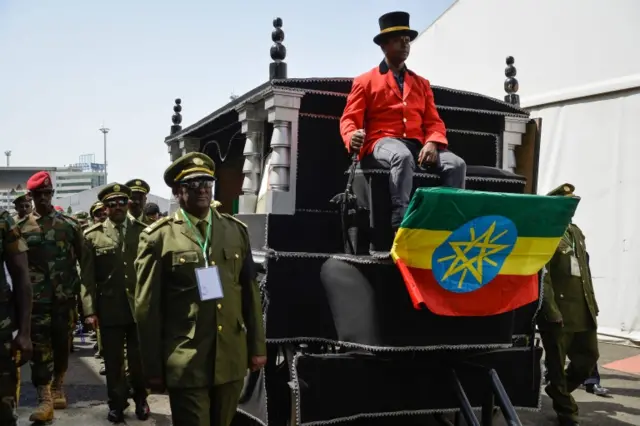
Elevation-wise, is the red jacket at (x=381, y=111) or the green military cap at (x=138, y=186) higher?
the red jacket at (x=381, y=111)

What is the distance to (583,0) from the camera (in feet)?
35.9

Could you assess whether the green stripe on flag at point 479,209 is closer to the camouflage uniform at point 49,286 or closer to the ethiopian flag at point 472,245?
the ethiopian flag at point 472,245

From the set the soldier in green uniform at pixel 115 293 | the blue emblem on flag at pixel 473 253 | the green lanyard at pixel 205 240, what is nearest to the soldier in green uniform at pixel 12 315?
the green lanyard at pixel 205 240

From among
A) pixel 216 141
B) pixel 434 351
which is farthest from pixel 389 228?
pixel 216 141

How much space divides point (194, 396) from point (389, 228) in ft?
5.63

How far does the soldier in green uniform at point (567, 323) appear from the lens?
5.73m

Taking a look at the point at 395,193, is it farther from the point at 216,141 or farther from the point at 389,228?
the point at 216,141

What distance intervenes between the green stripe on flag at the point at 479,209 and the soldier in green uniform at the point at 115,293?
303cm

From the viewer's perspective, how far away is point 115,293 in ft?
19.4

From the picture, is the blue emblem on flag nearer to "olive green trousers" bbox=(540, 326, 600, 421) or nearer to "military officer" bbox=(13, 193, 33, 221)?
"olive green trousers" bbox=(540, 326, 600, 421)

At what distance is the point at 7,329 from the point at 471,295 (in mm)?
2752

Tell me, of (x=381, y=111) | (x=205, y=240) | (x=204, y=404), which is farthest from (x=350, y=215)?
(x=204, y=404)

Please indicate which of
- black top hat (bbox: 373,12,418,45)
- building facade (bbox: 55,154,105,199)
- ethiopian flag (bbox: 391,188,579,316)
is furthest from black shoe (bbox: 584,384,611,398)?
building facade (bbox: 55,154,105,199)

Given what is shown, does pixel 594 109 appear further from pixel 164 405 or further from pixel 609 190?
pixel 164 405
